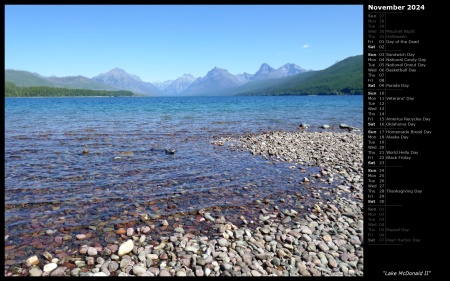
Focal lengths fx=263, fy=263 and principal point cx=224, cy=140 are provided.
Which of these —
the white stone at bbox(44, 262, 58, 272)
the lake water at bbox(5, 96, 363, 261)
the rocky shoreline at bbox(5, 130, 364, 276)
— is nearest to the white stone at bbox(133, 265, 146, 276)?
the rocky shoreline at bbox(5, 130, 364, 276)

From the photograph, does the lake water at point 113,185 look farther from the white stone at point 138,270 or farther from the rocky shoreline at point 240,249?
the white stone at point 138,270

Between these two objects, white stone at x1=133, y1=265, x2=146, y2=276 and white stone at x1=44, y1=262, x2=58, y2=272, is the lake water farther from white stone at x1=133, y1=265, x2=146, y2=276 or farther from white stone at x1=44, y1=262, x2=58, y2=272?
white stone at x1=133, y1=265, x2=146, y2=276

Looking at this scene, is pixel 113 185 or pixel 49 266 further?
pixel 113 185

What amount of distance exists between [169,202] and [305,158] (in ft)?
35.8

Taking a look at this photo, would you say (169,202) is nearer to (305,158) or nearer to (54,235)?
(54,235)

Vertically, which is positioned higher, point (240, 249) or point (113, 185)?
point (113, 185)

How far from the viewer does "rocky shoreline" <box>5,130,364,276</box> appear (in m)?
6.90

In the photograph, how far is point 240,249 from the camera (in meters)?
7.74

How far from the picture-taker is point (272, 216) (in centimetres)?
1008

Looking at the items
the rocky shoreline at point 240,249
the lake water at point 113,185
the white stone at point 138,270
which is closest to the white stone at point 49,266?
the rocky shoreline at point 240,249

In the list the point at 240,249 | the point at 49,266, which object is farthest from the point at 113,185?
the point at 240,249

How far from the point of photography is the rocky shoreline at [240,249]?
690cm

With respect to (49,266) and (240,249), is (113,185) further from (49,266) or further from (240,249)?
(240,249)
